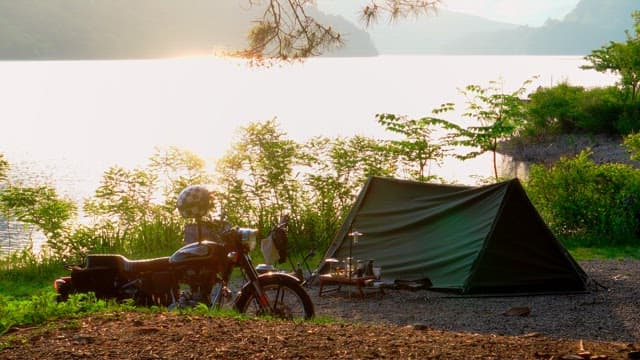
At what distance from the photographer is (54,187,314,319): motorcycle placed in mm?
7457

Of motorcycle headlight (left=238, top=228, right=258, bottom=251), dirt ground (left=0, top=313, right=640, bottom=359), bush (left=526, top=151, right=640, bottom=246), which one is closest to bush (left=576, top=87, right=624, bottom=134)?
bush (left=526, top=151, right=640, bottom=246)

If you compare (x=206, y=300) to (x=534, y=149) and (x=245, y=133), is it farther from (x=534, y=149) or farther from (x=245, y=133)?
(x=534, y=149)

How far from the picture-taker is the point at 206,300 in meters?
7.54

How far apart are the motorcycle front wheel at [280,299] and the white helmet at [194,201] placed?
0.82 m

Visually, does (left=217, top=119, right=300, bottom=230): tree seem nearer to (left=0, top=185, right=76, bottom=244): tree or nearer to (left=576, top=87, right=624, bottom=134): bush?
(left=0, top=185, right=76, bottom=244): tree

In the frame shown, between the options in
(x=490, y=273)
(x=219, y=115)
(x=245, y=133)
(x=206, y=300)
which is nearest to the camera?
(x=206, y=300)

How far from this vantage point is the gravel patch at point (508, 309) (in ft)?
29.2

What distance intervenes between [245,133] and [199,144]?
101 feet

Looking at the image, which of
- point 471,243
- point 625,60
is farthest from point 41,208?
point 625,60

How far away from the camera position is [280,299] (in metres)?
7.62

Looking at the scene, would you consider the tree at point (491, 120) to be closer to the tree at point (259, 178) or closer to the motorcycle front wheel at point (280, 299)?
the tree at point (259, 178)

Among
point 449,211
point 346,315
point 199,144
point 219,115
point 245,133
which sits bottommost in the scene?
point 346,315

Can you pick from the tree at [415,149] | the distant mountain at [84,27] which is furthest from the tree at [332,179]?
the distant mountain at [84,27]

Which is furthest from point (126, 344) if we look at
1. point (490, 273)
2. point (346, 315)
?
point (490, 273)
